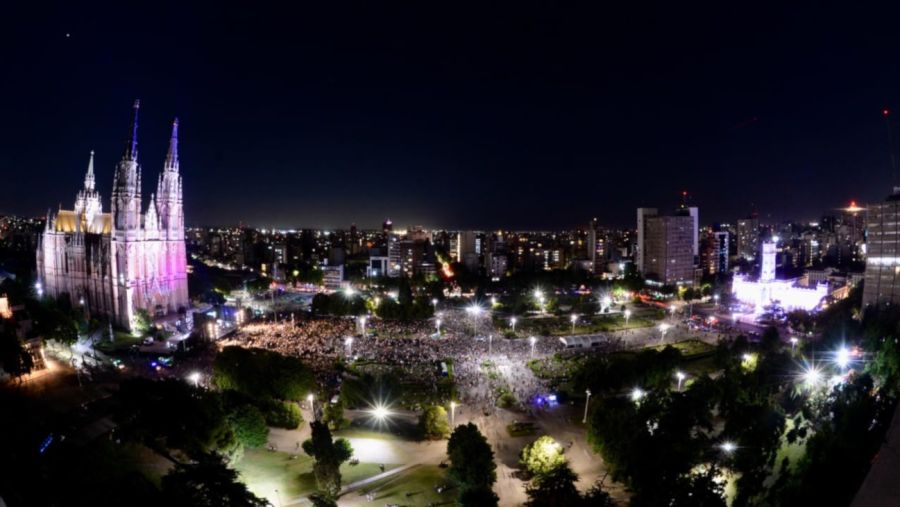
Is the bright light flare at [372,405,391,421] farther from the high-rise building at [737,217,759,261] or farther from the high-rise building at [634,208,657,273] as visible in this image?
the high-rise building at [737,217,759,261]

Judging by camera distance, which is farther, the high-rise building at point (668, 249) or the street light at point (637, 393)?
the high-rise building at point (668, 249)

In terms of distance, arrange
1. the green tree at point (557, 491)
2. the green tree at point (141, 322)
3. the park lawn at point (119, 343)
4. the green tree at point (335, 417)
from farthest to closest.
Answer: the green tree at point (141, 322), the park lawn at point (119, 343), the green tree at point (335, 417), the green tree at point (557, 491)

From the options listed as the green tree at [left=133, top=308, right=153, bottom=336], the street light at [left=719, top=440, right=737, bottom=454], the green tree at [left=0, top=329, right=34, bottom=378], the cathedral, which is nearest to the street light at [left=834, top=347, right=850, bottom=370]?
the street light at [left=719, top=440, right=737, bottom=454]

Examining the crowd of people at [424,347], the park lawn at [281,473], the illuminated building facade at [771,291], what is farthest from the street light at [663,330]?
the park lawn at [281,473]

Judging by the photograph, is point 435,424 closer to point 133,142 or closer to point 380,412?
point 380,412

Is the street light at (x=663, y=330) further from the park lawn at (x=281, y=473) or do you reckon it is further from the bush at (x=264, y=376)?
the park lawn at (x=281, y=473)

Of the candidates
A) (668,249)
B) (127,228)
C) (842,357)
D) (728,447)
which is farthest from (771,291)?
(127,228)

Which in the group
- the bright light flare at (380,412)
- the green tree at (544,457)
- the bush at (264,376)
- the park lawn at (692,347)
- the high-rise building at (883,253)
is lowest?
the park lawn at (692,347)
